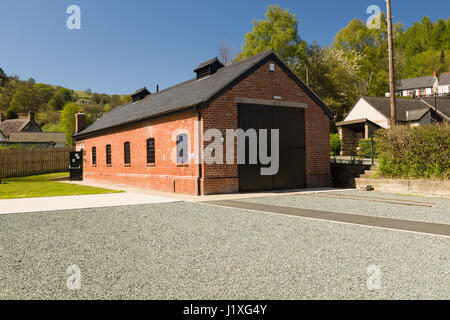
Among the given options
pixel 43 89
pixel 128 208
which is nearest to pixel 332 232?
pixel 128 208

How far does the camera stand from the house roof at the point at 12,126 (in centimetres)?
7575

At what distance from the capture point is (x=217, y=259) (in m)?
4.84

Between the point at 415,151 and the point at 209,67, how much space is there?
37.6 feet

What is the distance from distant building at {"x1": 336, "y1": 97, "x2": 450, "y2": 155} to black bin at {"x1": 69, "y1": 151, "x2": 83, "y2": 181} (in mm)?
23323

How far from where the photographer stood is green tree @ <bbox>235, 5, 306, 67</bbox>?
143ft

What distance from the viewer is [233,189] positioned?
1496 cm

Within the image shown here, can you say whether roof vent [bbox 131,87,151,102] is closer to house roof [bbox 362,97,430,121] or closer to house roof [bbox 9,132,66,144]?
house roof [bbox 362,97,430,121]

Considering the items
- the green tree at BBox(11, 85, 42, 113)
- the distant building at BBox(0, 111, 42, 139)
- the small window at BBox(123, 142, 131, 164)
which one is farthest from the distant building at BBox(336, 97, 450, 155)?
the green tree at BBox(11, 85, 42, 113)

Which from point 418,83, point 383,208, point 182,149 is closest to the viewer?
point 383,208

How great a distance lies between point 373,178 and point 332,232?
32.8 feet

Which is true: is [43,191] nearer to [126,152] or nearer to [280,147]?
[126,152]

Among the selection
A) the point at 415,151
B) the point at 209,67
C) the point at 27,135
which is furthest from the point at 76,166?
the point at 27,135

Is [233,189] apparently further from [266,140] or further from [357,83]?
[357,83]
